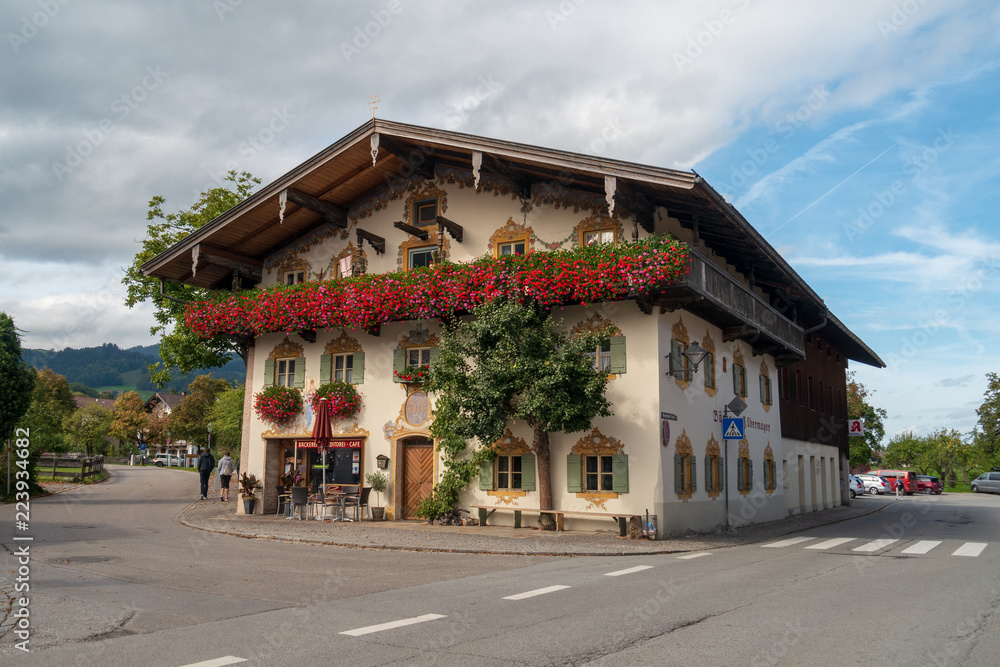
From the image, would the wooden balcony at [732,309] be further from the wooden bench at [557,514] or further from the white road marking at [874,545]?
the white road marking at [874,545]

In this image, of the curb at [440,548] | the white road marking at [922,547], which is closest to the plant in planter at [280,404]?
the curb at [440,548]

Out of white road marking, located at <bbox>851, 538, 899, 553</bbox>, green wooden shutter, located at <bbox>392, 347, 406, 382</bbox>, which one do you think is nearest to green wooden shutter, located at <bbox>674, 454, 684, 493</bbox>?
white road marking, located at <bbox>851, 538, 899, 553</bbox>

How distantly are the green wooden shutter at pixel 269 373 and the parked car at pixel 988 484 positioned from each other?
51.1 metres

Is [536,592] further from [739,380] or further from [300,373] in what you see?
[739,380]

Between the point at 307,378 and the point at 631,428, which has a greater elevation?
the point at 307,378

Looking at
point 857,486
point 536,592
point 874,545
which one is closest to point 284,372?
point 536,592

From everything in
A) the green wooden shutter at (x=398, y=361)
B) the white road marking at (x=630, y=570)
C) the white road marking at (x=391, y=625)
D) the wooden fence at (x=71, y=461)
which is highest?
the green wooden shutter at (x=398, y=361)

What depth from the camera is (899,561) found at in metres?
13.8

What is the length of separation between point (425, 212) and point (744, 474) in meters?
11.9

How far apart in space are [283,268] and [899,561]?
18393 mm

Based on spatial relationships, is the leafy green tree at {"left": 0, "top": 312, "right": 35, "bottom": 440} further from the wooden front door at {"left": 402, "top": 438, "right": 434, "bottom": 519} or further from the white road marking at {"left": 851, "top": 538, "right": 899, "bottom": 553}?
the white road marking at {"left": 851, "top": 538, "right": 899, "bottom": 553}

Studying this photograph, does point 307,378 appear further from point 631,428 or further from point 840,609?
point 840,609

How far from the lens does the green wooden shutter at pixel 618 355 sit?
19094 mm

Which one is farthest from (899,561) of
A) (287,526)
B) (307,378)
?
(307,378)
